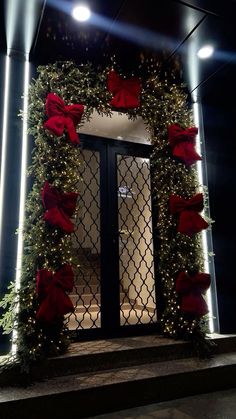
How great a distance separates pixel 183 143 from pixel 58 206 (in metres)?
1.71

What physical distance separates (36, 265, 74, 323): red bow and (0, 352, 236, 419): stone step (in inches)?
21.5

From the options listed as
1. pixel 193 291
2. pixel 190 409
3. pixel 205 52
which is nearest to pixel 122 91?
pixel 205 52

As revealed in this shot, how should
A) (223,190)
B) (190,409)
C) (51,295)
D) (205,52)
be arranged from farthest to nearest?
(223,190) → (205,52) → (51,295) → (190,409)

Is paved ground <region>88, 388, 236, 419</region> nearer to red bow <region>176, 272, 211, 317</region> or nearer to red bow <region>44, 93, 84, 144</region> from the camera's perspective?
red bow <region>176, 272, 211, 317</region>

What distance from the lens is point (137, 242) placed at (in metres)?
3.93

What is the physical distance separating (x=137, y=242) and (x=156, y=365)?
1.44m

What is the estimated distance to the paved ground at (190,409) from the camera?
7.87 ft

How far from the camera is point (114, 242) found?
375 cm

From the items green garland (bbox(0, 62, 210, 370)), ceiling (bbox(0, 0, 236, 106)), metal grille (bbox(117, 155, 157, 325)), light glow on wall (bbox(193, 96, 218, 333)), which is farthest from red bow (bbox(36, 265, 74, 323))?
ceiling (bbox(0, 0, 236, 106))

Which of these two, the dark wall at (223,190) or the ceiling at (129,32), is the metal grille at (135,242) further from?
the ceiling at (129,32)

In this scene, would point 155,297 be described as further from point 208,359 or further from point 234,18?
point 234,18

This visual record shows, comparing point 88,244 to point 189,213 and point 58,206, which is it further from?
point 189,213

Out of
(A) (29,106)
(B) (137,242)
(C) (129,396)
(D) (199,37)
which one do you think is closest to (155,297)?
(B) (137,242)

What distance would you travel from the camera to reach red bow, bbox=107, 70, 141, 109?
3.68m
